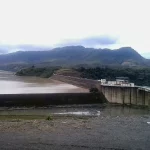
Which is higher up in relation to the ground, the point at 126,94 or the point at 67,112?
the point at 126,94

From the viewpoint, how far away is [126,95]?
4834cm

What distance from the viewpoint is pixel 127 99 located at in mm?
48188

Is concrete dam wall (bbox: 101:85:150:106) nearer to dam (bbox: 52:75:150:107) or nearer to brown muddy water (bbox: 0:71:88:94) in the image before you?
dam (bbox: 52:75:150:107)

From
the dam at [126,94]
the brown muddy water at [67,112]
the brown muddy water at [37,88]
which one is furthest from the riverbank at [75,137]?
the brown muddy water at [37,88]

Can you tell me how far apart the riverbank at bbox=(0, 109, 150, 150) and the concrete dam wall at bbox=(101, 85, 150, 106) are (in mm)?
23221

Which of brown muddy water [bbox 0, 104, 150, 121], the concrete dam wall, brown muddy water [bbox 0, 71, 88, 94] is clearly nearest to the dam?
the concrete dam wall

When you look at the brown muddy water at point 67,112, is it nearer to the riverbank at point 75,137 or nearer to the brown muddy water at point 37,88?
the riverbank at point 75,137

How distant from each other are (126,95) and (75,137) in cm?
3178

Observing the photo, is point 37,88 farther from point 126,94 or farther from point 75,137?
point 75,137

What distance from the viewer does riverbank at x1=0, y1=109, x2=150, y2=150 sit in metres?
15.3

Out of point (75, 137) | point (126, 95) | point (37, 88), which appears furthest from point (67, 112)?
point (37, 88)

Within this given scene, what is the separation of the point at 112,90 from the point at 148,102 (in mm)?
8654

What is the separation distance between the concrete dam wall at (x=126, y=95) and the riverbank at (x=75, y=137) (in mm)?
23221

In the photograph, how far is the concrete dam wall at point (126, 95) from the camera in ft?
148
